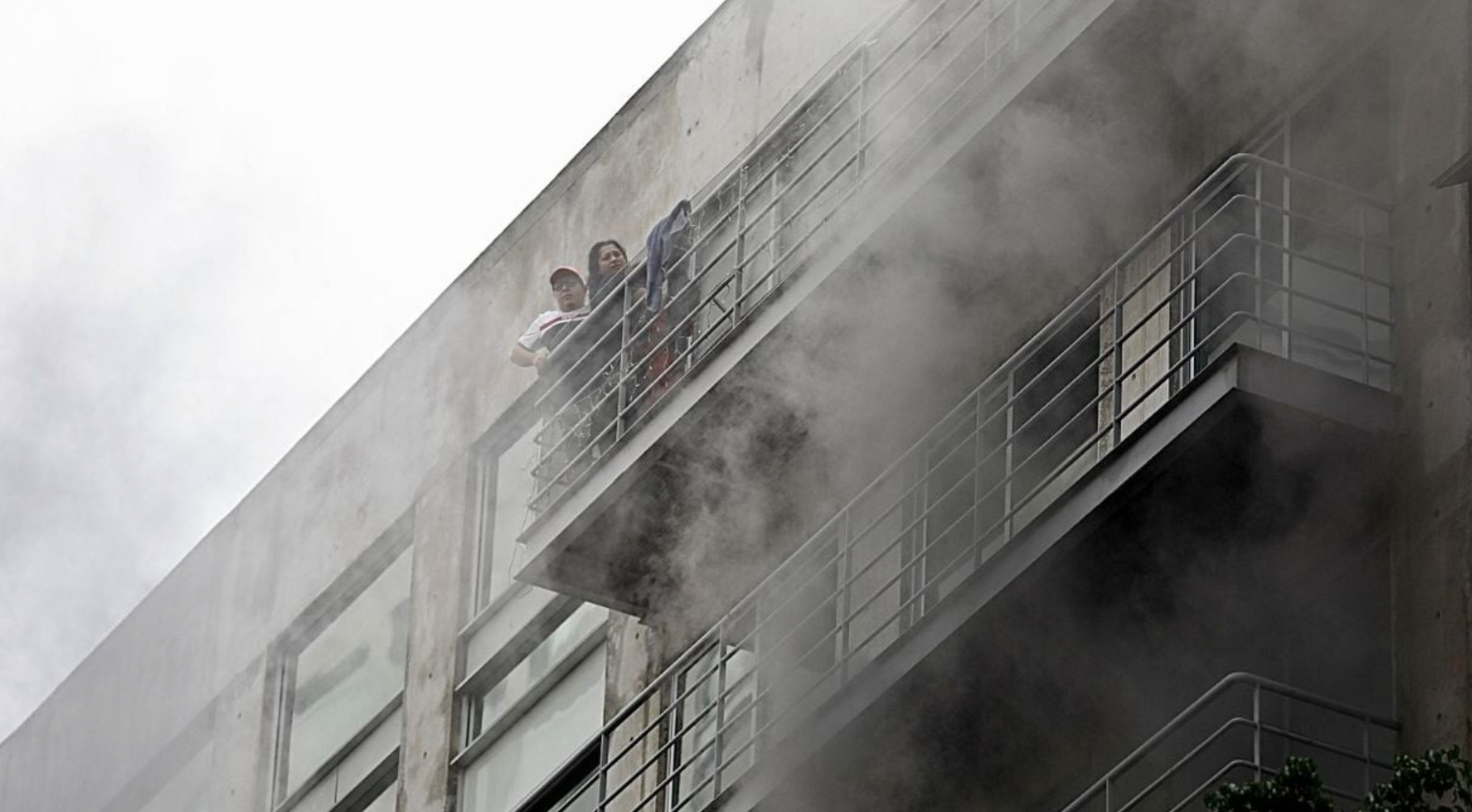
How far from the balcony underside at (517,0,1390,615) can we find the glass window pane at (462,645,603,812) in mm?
2169

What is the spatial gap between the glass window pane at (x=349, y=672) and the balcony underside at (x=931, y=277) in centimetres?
493

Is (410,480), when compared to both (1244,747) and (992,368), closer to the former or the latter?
(992,368)

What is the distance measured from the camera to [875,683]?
14234 mm

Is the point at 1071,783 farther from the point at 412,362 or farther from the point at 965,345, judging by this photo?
the point at 412,362

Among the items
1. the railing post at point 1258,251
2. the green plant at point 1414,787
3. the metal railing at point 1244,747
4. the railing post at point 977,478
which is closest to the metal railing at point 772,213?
the railing post at point 977,478

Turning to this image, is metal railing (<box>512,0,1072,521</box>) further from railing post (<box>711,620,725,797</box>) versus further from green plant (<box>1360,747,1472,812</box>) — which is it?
green plant (<box>1360,747,1472,812</box>)

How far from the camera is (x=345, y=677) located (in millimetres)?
22656

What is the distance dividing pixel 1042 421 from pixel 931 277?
0.85m

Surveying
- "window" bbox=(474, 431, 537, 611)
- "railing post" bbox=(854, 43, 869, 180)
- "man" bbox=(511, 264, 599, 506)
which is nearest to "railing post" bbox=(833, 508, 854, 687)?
"man" bbox=(511, 264, 599, 506)

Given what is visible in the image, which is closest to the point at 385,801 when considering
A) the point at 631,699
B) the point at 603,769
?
the point at 631,699

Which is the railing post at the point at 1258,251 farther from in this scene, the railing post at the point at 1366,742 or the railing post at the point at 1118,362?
the railing post at the point at 1366,742

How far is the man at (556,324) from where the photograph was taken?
59.9 feet

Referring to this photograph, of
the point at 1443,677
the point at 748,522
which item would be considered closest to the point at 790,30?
the point at 748,522

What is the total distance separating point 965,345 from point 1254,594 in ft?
7.75
